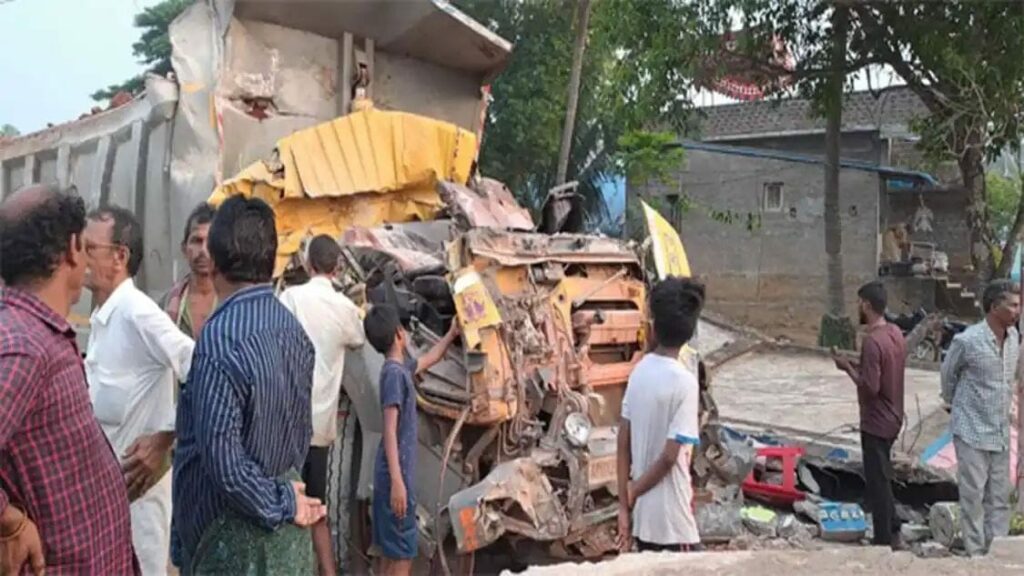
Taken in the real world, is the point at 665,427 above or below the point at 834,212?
A: below

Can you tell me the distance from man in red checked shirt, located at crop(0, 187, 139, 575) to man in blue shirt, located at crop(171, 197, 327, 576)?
0.18 meters

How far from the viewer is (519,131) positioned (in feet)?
46.9

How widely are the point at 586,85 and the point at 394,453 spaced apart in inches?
468

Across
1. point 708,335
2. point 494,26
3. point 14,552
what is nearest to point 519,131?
point 494,26

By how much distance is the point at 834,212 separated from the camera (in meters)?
13.5

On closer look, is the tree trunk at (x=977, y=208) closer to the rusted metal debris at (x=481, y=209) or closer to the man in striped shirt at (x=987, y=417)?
the man in striped shirt at (x=987, y=417)

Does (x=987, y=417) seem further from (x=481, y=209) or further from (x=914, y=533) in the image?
(x=481, y=209)

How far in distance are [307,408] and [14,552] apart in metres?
0.68

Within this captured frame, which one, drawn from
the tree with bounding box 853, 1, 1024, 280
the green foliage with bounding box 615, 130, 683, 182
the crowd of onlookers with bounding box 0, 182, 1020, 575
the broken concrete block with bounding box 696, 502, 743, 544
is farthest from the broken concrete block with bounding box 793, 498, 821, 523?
the green foliage with bounding box 615, 130, 683, 182

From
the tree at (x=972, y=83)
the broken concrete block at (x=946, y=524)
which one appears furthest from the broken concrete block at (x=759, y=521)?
the tree at (x=972, y=83)

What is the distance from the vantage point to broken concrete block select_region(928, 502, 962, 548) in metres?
5.43

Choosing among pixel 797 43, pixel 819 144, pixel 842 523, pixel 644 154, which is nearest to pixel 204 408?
pixel 842 523

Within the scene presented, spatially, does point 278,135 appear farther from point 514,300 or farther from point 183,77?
point 514,300

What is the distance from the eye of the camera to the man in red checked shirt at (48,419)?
6.13 ft
